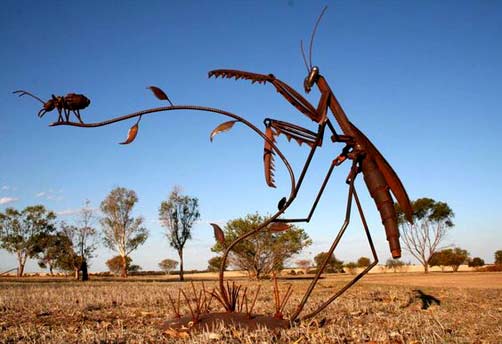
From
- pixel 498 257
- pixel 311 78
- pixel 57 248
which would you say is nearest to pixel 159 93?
pixel 311 78

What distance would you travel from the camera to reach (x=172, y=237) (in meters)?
48.0

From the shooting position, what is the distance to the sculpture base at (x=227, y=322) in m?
5.02

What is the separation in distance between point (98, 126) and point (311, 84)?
2609mm

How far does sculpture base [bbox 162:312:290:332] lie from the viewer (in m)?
5.02

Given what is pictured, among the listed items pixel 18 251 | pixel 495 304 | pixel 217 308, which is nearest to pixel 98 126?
pixel 217 308

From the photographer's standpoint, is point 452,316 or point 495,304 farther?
point 495,304

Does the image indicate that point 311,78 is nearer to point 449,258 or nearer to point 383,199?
point 383,199

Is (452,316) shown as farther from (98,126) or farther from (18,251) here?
(18,251)

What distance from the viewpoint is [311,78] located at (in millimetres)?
5016

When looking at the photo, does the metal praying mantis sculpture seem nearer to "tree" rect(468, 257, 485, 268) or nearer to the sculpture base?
the sculpture base

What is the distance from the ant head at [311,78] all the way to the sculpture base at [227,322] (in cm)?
290

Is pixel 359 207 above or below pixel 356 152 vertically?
below

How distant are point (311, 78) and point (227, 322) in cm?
323

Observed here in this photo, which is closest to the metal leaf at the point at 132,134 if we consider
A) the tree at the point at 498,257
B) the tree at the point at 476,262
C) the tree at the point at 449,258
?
the tree at the point at 449,258
